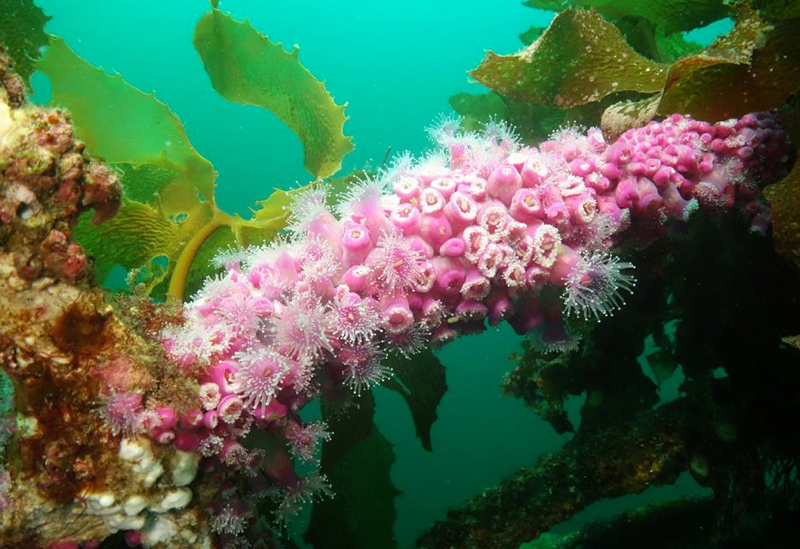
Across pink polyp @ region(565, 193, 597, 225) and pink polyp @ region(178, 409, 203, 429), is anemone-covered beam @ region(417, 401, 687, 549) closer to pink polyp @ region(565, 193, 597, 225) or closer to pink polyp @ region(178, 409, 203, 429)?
pink polyp @ region(565, 193, 597, 225)

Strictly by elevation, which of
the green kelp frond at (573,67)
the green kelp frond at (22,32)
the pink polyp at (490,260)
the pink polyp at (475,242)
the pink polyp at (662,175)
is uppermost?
the green kelp frond at (22,32)

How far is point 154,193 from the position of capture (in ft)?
8.20

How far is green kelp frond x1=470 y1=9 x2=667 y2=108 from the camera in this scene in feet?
6.77

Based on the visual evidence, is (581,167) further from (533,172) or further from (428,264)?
(428,264)

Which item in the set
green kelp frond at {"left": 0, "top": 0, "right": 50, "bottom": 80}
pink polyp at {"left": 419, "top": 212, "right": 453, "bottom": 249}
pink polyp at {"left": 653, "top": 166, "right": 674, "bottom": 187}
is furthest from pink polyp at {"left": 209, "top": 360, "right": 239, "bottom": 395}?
green kelp frond at {"left": 0, "top": 0, "right": 50, "bottom": 80}

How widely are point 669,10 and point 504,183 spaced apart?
1502mm

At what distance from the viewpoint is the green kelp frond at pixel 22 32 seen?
2.25m

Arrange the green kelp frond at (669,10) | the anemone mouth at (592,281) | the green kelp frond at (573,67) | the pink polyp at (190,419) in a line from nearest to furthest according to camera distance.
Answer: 1. the pink polyp at (190,419)
2. the anemone mouth at (592,281)
3. the green kelp frond at (573,67)
4. the green kelp frond at (669,10)

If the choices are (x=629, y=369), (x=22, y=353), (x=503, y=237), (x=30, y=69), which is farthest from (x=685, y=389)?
(x=30, y=69)

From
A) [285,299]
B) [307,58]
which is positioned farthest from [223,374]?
[307,58]

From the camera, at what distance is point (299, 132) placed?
2.54 meters

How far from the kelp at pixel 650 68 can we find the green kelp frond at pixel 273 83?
0.79 m

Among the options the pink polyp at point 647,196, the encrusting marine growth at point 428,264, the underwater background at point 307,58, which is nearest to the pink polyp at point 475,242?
the encrusting marine growth at point 428,264

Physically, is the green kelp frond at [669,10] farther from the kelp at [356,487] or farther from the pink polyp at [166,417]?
the pink polyp at [166,417]
